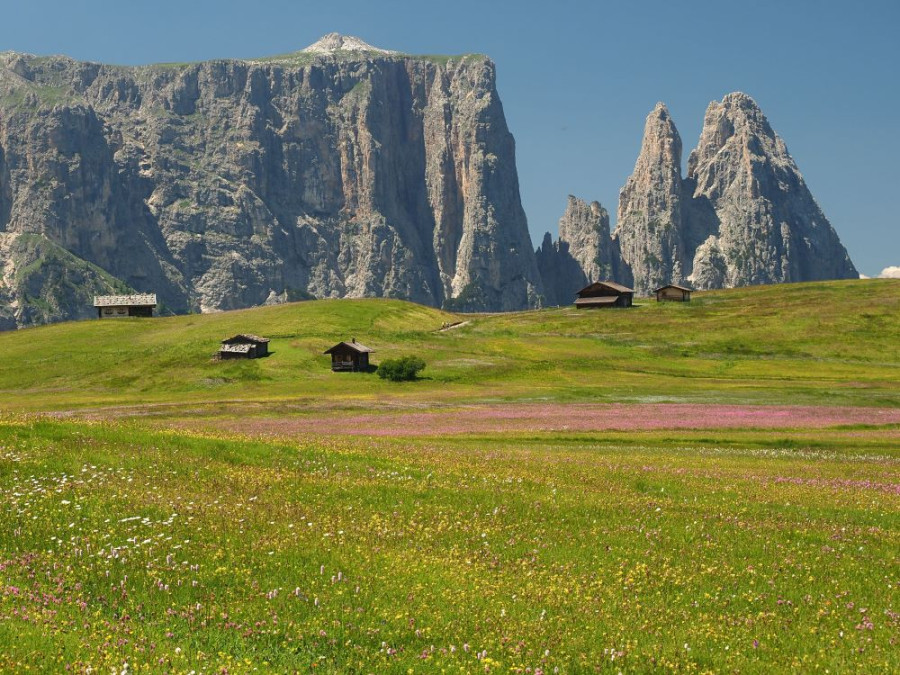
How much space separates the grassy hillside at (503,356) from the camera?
84125 mm

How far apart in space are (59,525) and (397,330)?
137439 millimetres

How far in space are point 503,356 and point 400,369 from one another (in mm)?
21427

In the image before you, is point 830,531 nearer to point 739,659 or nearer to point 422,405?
point 739,659

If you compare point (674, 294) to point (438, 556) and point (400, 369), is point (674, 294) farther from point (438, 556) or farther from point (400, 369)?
point (438, 556)

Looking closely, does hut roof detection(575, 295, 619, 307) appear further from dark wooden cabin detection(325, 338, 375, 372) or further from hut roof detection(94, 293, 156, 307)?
A: hut roof detection(94, 293, 156, 307)

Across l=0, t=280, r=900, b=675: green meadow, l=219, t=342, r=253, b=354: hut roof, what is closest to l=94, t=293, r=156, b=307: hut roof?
l=219, t=342, r=253, b=354: hut roof

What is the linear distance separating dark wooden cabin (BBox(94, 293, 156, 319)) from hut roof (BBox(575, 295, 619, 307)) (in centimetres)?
10111

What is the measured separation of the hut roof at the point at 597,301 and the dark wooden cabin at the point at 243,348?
9567 centimetres

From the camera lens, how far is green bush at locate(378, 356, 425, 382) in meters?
101

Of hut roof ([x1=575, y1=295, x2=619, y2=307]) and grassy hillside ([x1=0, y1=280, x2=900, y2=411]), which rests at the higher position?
hut roof ([x1=575, y1=295, x2=619, y2=307])

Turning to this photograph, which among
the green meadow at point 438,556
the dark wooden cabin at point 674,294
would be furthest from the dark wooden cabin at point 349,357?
the dark wooden cabin at point 674,294

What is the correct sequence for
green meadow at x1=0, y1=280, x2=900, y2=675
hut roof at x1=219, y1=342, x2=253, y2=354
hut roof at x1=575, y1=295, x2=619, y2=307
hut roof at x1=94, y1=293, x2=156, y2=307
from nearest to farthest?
green meadow at x1=0, y1=280, x2=900, y2=675
hut roof at x1=219, y1=342, x2=253, y2=354
hut roof at x1=94, y1=293, x2=156, y2=307
hut roof at x1=575, y1=295, x2=619, y2=307

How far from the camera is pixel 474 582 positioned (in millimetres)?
14039

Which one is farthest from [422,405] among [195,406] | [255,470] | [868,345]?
[868,345]
